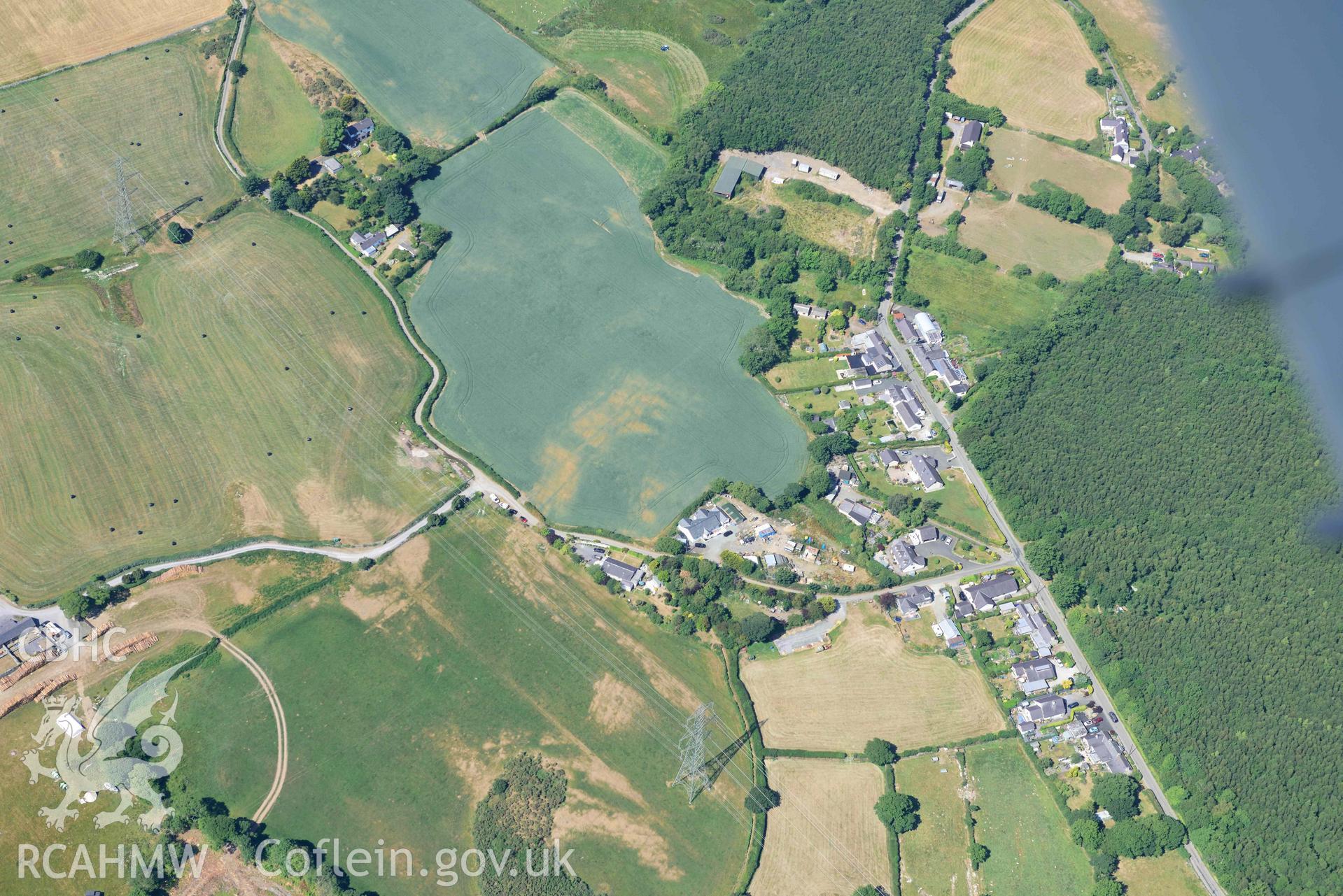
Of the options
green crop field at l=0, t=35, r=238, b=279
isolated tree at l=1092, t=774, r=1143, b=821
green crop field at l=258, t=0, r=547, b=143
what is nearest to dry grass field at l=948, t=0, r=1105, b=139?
green crop field at l=258, t=0, r=547, b=143

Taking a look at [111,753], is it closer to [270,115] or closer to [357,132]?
[357,132]

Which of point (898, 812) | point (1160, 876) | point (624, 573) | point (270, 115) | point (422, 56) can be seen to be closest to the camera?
point (898, 812)

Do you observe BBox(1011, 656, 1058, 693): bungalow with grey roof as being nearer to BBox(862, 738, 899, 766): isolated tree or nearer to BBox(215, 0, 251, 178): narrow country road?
BBox(862, 738, 899, 766): isolated tree

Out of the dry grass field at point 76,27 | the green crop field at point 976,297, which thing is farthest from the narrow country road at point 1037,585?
the dry grass field at point 76,27

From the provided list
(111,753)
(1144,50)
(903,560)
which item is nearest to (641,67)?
(1144,50)

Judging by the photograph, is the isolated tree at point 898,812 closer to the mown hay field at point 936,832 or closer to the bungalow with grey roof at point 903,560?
the mown hay field at point 936,832

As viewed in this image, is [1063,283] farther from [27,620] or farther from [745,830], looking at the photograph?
[27,620]
